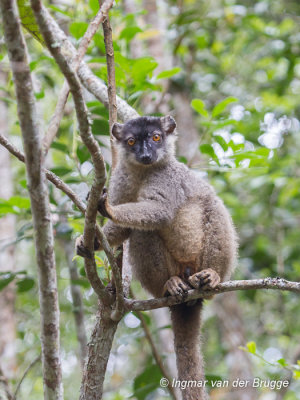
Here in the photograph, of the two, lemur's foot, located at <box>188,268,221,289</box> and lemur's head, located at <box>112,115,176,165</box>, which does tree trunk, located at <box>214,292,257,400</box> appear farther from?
lemur's head, located at <box>112,115,176,165</box>

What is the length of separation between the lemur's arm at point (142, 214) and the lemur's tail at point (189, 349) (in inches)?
39.9

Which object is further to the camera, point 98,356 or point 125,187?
point 125,187

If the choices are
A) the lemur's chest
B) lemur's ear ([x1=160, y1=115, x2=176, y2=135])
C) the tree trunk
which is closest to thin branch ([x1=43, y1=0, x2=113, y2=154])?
the lemur's chest

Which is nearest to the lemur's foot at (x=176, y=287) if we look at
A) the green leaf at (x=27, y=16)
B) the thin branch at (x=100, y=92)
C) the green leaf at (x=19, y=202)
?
the green leaf at (x=19, y=202)

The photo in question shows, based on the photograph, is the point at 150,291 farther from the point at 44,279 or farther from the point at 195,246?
the point at 44,279

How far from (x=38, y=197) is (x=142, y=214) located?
2.01 metres

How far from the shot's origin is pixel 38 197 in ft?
8.14

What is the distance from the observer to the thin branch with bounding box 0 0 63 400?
2232 mm

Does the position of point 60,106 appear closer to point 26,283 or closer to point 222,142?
point 222,142

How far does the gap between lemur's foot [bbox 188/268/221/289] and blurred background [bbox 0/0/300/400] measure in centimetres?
140

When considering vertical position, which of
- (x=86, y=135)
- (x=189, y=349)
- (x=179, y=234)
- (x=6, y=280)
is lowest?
(x=189, y=349)

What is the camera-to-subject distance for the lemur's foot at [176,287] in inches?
170

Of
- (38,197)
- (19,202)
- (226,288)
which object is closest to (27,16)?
(38,197)

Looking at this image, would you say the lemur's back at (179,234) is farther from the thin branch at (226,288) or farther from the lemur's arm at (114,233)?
the thin branch at (226,288)
